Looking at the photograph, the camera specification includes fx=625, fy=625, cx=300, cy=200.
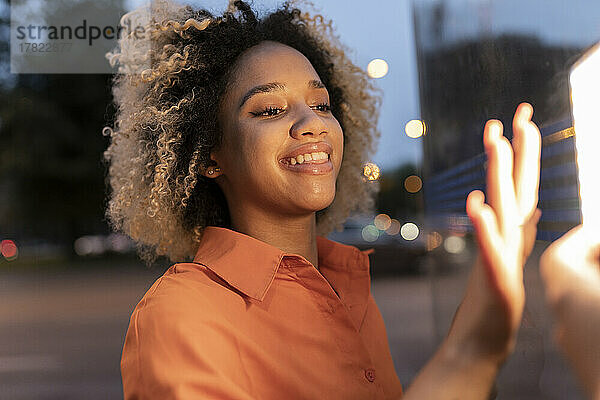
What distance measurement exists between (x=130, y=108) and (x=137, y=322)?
2.25 feet

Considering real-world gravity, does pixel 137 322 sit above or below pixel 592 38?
below

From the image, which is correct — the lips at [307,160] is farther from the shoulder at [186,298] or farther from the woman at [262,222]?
Result: the shoulder at [186,298]

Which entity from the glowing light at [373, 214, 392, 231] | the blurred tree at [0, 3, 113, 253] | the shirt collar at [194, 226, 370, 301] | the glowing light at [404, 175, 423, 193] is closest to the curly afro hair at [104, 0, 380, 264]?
the shirt collar at [194, 226, 370, 301]

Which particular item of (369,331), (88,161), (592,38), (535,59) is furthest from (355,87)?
(88,161)

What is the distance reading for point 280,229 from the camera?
1.23m

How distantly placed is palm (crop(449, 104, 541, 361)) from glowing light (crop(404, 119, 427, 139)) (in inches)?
57.9

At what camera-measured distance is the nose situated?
1128mm

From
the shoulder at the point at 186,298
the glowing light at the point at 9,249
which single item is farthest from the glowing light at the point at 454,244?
the glowing light at the point at 9,249

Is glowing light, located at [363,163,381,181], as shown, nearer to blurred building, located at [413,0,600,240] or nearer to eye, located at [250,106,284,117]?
blurred building, located at [413,0,600,240]

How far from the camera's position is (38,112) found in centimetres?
767

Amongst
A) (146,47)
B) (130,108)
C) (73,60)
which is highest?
(73,60)

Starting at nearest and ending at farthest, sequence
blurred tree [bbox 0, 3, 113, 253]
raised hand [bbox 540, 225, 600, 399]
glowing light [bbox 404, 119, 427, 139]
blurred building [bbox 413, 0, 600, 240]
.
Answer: raised hand [bbox 540, 225, 600, 399] → blurred building [bbox 413, 0, 600, 240] → glowing light [bbox 404, 119, 427, 139] → blurred tree [bbox 0, 3, 113, 253]

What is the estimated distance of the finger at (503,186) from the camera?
1.94 ft

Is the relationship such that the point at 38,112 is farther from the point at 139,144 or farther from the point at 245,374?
the point at 245,374
